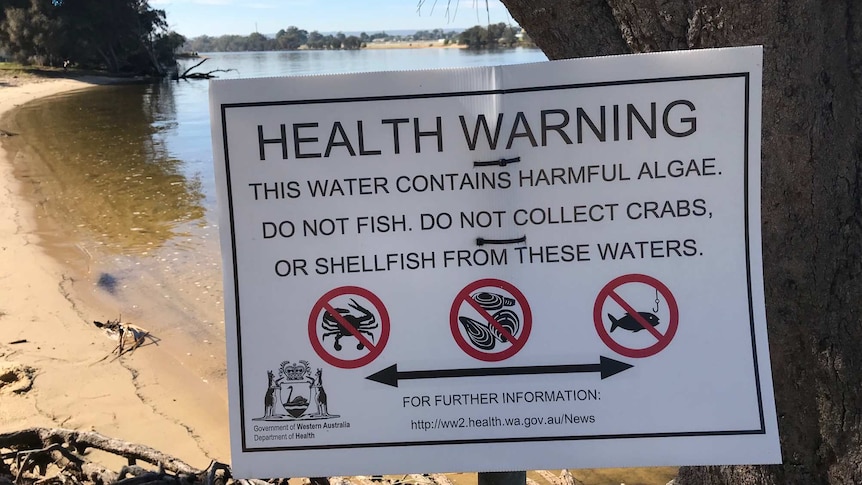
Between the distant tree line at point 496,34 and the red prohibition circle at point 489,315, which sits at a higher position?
the distant tree line at point 496,34

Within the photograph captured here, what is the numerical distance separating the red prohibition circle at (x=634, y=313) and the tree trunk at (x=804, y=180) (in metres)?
0.47

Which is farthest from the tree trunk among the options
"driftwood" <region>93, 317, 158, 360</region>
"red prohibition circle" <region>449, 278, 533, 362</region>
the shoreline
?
"driftwood" <region>93, 317, 158, 360</region>

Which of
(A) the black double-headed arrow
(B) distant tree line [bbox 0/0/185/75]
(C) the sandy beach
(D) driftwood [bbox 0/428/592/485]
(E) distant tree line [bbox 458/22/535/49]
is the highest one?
(B) distant tree line [bbox 0/0/185/75]

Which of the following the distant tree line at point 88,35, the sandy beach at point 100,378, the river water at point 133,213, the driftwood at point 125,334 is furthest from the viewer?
the distant tree line at point 88,35

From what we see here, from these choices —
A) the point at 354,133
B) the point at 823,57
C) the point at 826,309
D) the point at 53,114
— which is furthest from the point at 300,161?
the point at 53,114

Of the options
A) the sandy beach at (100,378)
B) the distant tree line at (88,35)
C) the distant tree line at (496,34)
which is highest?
the distant tree line at (88,35)

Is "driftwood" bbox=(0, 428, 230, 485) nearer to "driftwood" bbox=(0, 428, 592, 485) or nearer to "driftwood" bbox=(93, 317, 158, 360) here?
"driftwood" bbox=(0, 428, 592, 485)

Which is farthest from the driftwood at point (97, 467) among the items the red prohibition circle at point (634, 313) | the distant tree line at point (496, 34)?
the distant tree line at point (496, 34)

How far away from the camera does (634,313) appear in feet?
4.30

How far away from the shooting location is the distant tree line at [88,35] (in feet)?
144

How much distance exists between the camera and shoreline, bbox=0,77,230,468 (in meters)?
4.03

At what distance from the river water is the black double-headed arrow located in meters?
0.64

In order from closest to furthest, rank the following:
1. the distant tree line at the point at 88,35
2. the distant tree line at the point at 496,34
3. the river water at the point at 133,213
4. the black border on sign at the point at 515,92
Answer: the black border on sign at the point at 515,92 → the distant tree line at the point at 496,34 → the river water at the point at 133,213 → the distant tree line at the point at 88,35

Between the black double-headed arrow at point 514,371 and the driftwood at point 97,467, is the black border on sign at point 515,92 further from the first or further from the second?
the driftwood at point 97,467
